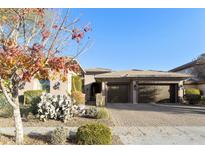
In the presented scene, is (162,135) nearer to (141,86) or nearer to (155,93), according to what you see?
(141,86)

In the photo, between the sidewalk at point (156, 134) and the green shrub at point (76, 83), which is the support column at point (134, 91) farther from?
the sidewalk at point (156, 134)

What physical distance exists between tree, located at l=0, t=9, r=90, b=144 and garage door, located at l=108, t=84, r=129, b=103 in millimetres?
18311

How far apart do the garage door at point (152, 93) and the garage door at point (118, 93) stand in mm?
1502

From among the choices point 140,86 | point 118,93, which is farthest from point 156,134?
point 118,93

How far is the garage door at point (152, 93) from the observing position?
82.2 ft

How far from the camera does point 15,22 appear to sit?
6625 mm

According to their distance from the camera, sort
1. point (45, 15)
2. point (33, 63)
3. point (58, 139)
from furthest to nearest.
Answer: point (45, 15)
point (58, 139)
point (33, 63)

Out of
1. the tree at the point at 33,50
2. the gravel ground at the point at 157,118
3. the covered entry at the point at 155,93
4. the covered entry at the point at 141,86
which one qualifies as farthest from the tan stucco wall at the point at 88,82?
the tree at the point at 33,50

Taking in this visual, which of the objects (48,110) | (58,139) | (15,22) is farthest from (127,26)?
(58,139)

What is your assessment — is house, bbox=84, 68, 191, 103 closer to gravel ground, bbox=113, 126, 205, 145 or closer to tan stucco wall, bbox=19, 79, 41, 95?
tan stucco wall, bbox=19, 79, 41, 95

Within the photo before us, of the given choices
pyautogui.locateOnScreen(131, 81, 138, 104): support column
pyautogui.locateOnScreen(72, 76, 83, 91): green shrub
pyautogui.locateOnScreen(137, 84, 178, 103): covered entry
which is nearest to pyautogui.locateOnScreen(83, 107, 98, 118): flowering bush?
pyautogui.locateOnScreen(72, 76, 83, 91): green shrub

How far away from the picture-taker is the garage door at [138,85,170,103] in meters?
25.0
